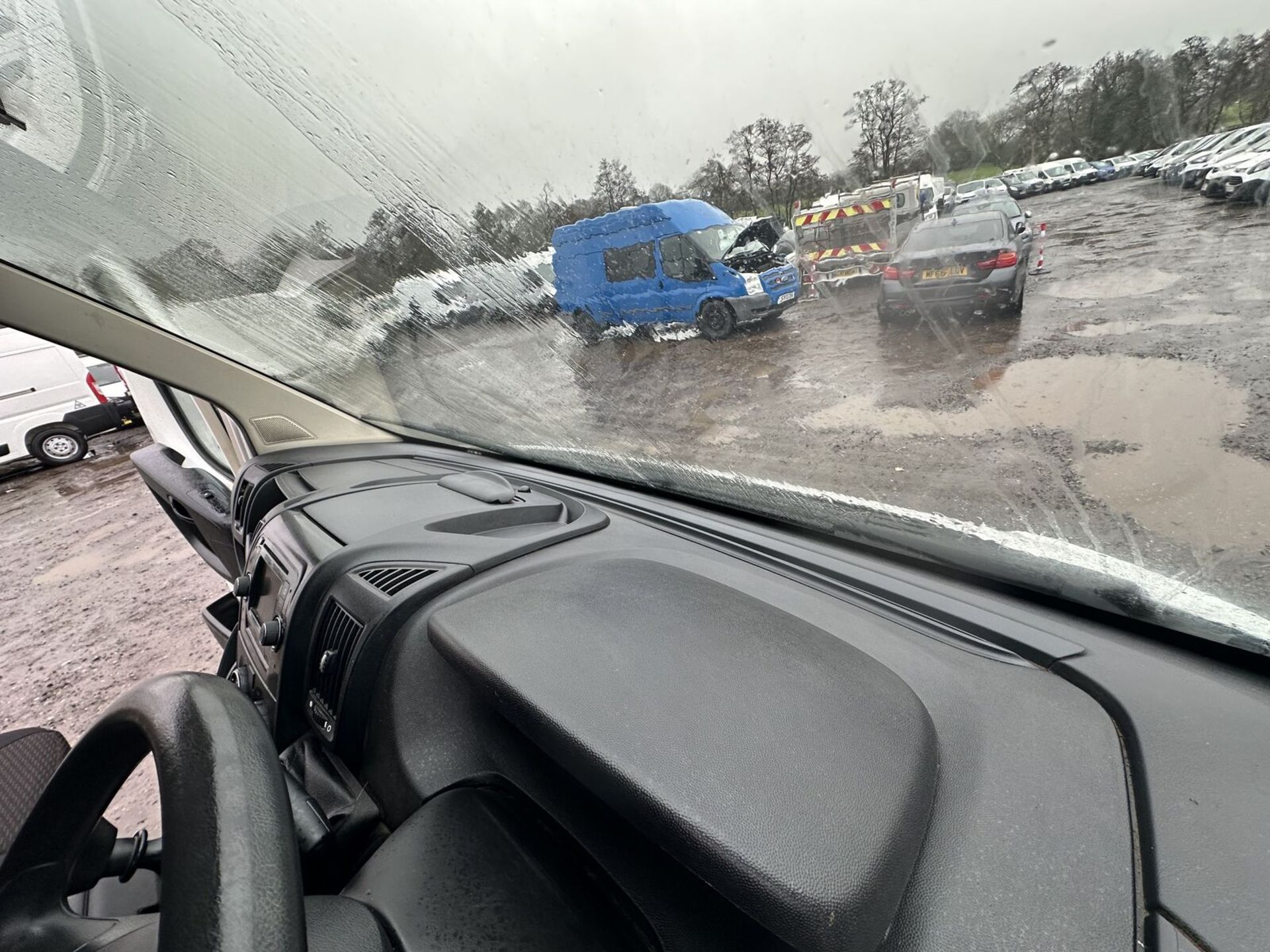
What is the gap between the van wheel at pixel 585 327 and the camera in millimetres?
1761

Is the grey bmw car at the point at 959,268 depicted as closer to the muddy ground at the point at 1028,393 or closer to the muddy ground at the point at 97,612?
the muddy ground at the point at 1028,393

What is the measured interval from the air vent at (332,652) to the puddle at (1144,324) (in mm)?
1631

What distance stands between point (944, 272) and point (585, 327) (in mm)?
981

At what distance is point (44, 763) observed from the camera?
1.76m

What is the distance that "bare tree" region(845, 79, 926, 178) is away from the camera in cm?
96

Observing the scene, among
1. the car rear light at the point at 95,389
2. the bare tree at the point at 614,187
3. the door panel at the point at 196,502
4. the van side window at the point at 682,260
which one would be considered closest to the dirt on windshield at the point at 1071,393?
the van side window at the point at 682,260

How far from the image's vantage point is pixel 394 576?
62.2 inches

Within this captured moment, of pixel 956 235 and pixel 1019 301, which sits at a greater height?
pixel 956 235

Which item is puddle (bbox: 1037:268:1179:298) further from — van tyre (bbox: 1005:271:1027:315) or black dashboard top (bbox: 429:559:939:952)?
black dashboard top (bbox: 429:559:939:952)

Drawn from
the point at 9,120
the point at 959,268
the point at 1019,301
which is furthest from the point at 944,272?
the point at 9,120

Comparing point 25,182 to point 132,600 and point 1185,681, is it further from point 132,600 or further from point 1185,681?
point 132,600

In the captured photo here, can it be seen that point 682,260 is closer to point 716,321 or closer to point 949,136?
point 716,321

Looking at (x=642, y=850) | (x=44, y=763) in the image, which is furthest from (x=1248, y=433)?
A: (x=44, y=763)

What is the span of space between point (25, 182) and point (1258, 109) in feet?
9.58
